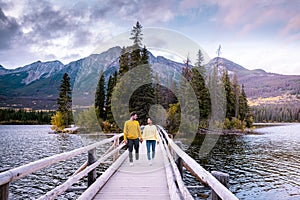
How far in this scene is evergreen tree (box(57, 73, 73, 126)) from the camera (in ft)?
203

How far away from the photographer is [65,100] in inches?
2448

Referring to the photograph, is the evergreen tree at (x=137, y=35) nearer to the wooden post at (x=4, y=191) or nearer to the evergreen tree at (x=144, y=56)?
the evergreen tree at (x=144, y=56)

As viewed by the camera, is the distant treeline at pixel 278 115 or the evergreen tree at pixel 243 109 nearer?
the evergreen tree at pixel 243 109

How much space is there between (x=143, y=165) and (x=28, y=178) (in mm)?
11140

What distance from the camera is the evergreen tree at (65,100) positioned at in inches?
2435

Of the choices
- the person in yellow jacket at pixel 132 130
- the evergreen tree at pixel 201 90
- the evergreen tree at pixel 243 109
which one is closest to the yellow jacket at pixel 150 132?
the person in yellow jacket at pixel 132 130

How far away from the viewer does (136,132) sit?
10.0 m

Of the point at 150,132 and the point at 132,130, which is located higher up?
the point at 132,130

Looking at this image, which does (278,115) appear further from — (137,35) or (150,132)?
(150,132)

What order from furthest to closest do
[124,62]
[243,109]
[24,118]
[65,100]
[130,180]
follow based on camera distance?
[24,118], [243,109], [65,100], [124,62], [130,180]

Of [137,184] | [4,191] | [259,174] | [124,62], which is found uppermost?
[124,62]

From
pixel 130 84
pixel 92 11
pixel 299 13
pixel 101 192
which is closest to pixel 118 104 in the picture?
pixel 130 84

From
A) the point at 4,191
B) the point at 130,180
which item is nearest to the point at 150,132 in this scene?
the point at 130,180

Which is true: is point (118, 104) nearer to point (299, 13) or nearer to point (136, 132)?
point (136, 132)
